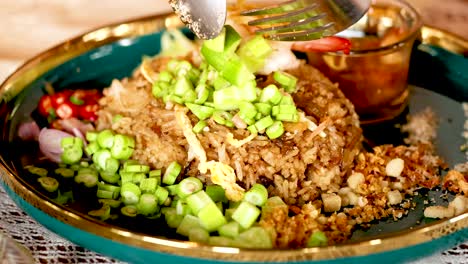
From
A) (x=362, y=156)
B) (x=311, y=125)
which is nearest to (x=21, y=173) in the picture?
(x=311, y=125)

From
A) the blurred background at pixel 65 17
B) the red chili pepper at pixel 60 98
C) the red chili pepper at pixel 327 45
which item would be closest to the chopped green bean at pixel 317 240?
the red chili pepper at pixel 327 45

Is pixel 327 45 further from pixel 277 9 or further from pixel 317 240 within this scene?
pixel 317 240

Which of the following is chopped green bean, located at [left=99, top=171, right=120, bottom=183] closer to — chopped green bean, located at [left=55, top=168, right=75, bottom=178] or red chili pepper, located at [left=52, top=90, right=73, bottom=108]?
chopped green bean, located at [left=55, top=168, right=75, bottom=178]

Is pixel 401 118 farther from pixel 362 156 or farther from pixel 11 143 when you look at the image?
pixel 11 143

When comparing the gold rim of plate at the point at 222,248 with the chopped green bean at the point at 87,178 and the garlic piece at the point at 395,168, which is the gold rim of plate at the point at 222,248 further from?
the garlic piece at the point at 395,168

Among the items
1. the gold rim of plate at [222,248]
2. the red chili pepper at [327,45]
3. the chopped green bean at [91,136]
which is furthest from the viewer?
the red chili pepper at [327,45]

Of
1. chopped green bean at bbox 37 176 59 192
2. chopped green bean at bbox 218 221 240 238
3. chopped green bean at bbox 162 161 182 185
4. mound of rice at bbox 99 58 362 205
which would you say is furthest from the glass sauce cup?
chopped green bean at bbox 37 176 59 192

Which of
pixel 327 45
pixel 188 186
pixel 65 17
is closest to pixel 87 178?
pixel 188 186
